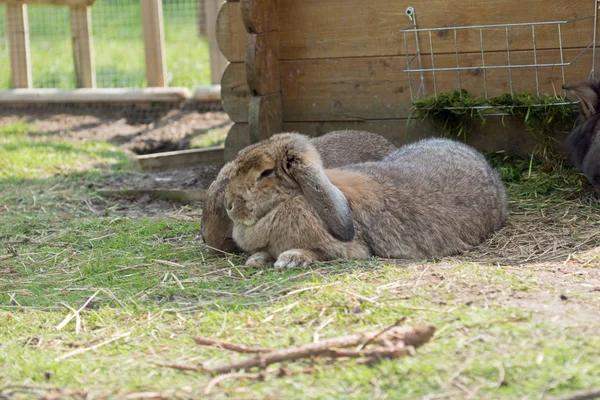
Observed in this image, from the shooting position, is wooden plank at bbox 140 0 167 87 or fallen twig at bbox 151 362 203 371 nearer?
fallen twig at bbox 151 362 203 371

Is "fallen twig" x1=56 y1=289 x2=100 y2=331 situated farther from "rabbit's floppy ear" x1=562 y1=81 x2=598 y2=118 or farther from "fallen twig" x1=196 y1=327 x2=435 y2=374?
"rabbit's floppy ear" x1=562 y1=81 x2=598 y2=118

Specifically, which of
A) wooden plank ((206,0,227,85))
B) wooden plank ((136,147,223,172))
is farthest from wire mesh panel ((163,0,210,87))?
wooden plank ((136,147,223,172))

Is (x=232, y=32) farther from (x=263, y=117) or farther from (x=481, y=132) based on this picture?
(x=481, y=132)

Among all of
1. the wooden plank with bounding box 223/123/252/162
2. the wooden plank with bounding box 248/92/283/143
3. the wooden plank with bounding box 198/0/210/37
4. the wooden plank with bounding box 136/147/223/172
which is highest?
the wooden plank with bounding box 198/0/210/37

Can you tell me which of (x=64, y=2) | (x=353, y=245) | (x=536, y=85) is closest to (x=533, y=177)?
(x=536, y=85)

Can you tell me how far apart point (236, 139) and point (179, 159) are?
1175mm

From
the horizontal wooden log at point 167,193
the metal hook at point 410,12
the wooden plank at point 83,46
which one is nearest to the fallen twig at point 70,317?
the horizontal wooden log at point 167,193

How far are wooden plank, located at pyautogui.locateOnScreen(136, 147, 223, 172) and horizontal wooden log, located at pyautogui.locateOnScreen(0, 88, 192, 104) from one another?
243 cm

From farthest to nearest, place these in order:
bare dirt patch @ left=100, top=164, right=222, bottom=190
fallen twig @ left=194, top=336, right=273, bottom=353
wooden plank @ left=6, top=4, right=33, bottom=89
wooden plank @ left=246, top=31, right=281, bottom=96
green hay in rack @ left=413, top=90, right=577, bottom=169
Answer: wooden plank @ left=6, top=4, right=33, bottom=89 < bare dirt patch @ left=100, top=164, right=222, bottom=190 < wooden plank @ left=246, top=31, right=281, bottom=96 < green hay in rack @ left=413, top=90, right=577, bottom=169 < fallen twig @ left=194, top=336, right=273, bottom=353

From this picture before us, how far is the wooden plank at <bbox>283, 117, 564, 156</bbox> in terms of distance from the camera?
6.60m

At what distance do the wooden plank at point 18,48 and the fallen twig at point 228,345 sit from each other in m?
9.29

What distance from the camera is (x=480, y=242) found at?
504 centimetres

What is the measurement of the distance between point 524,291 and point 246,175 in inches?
65.6

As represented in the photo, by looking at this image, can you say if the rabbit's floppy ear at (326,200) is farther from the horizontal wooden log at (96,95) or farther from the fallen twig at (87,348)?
the horizontal wooden log at (96,95)
